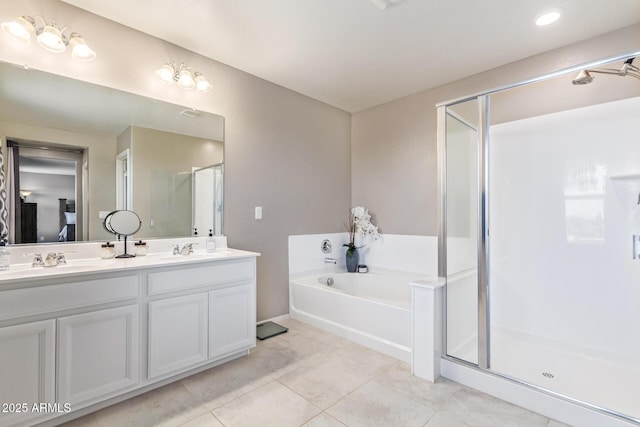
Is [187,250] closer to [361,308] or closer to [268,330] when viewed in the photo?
[268,330]

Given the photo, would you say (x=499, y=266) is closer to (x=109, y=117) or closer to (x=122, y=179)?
(x=122, y=179)

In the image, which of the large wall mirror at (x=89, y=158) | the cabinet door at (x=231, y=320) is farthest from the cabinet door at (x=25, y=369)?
the cabinet door at (x=231, y=320)

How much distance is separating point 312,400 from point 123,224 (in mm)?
1751

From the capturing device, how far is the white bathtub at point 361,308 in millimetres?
2246

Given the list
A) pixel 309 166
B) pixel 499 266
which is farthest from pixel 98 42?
pixel 499 266

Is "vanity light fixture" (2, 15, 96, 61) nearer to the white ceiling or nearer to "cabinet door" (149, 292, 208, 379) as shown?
the white ceiling

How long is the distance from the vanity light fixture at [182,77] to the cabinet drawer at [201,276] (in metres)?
1.47

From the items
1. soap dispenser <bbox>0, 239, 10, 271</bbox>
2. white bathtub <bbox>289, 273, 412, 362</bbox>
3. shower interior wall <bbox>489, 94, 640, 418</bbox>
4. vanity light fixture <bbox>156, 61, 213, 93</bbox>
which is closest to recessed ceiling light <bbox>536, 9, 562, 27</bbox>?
shower interior wall <bbox>489, 94, 640, 418</bbox>

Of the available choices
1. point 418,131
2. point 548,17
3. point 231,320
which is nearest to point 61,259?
point 231,320

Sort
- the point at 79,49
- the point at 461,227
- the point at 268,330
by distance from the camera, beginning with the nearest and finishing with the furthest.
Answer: the point at 79,49 < the point at 461,227 < the point at 268,330

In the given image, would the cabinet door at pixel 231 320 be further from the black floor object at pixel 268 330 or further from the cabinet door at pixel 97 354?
the cabinet door at pixel 97 354

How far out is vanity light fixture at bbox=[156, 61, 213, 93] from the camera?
2205 millimetres

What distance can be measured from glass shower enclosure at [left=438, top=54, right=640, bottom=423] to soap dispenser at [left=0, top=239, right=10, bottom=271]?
270 centimetres

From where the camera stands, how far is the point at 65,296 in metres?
1.48
